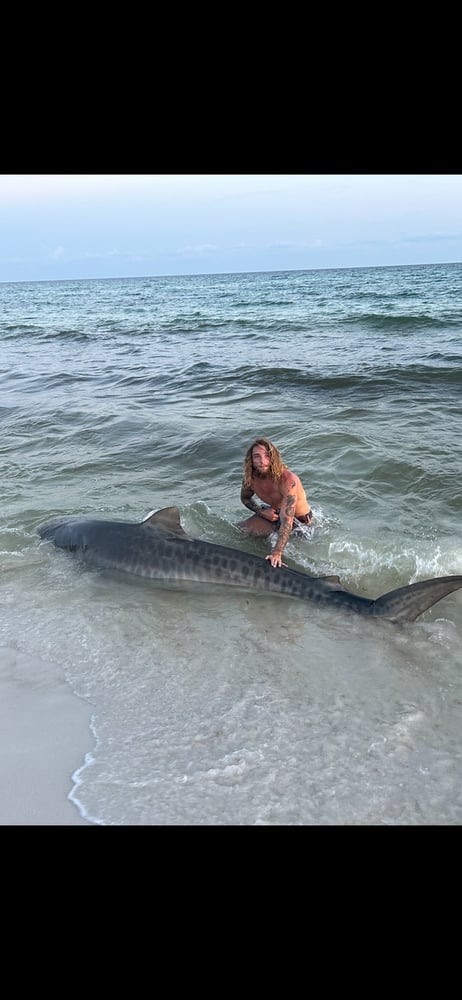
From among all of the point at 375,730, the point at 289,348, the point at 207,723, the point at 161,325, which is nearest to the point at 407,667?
the point at 375,730

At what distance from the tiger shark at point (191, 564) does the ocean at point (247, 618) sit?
0.10 m

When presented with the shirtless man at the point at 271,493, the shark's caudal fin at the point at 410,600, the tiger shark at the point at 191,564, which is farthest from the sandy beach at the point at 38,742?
the shirtless man at the point at 271,493

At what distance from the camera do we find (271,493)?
6723 mm

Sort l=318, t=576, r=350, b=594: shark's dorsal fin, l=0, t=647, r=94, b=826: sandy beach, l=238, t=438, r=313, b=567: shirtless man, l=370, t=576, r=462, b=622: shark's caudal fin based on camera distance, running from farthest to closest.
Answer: l=238, t=438, r=313, b=567: shirtless man
l=318, t=576, r=350, b=594: shark's dorsal fin
l=370, t=576, r=462, b=622: shark's caudal fin
l=0, t=647, r=94, b=826: sandy beach

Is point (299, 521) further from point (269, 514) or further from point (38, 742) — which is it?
point (38, 742)

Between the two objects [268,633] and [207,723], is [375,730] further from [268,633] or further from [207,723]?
[268,633]

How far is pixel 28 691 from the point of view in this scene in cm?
A: 418

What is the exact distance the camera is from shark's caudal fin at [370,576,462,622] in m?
4.62

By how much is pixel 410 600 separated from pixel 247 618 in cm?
123

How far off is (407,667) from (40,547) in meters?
3.81

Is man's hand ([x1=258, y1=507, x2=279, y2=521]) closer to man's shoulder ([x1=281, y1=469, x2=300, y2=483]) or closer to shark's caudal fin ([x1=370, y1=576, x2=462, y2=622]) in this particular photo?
man's shoulder ([x1=281, y1=469, x2=300, y2=483])

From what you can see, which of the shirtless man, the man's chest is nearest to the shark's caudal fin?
the shirtless man

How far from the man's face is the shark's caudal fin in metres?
1.93

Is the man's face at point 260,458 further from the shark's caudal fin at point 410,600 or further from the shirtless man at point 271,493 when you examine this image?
the shark's caudal fin at point 410,600
